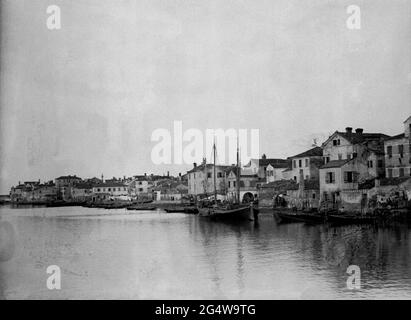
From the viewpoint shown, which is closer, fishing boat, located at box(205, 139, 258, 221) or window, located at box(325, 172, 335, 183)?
window, located at box(325, 172, 335, 183)

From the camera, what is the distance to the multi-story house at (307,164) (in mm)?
6083

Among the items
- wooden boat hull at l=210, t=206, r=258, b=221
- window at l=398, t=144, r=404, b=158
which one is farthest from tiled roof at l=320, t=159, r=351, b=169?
wooden boat hull at l=210, t=206, r=258, b=221

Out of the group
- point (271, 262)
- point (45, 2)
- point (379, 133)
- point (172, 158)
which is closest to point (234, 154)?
point (172, 158)

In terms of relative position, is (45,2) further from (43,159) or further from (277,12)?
(277,12)

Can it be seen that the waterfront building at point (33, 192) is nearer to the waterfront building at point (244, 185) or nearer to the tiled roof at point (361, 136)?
the waterfront building at point (244, 185)

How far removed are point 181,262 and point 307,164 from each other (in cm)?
211

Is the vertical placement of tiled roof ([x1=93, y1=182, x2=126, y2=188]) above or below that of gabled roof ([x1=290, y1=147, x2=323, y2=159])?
below

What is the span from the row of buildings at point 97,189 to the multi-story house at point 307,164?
1532mm

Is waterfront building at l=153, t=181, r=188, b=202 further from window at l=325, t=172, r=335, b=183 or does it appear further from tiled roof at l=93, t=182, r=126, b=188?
window at l=325, t=172, r=335, b=183

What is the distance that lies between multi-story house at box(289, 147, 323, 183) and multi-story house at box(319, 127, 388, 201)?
0.28 ft

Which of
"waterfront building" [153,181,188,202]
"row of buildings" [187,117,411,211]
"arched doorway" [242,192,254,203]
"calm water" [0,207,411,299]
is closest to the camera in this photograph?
"calm water" [0,207,411,299]

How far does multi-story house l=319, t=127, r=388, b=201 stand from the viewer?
19.3 feet

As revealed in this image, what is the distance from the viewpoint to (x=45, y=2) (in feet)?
18.8

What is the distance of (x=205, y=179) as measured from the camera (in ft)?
21.4
